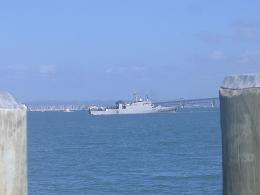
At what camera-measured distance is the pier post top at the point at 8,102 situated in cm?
403

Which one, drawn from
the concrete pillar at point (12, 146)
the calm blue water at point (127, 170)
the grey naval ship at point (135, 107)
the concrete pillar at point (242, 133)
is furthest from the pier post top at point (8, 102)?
the grey naval ship at point (135, 107)

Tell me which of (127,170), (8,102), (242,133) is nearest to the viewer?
(242,133)

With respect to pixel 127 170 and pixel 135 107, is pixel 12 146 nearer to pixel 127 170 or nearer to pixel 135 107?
pixel 127 170

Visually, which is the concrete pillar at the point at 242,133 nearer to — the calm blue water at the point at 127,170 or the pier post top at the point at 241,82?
the pier post top at the point at 241,82

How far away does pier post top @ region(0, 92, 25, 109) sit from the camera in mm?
4027

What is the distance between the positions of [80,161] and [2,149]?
4949 cm

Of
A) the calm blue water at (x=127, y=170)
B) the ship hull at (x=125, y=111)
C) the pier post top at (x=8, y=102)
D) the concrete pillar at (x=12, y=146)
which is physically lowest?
the calm blue water at (x=127, y=170)

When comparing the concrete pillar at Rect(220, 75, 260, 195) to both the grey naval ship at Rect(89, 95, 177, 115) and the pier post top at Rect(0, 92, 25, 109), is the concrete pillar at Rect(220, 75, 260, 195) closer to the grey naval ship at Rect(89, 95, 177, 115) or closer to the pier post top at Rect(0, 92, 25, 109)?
the pier post top at Rect(0, 92, 25, 109)

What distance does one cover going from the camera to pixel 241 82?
4.01 meters

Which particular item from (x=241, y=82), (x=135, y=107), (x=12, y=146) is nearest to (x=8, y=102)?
Result: (x=12, y=146)

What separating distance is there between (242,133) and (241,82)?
23 cm

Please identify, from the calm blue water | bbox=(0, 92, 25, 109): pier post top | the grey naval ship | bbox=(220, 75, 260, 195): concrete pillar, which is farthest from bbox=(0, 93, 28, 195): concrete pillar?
the grey naval ship

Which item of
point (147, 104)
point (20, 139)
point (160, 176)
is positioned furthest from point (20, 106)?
point (147, 104)

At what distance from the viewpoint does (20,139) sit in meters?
4.08
